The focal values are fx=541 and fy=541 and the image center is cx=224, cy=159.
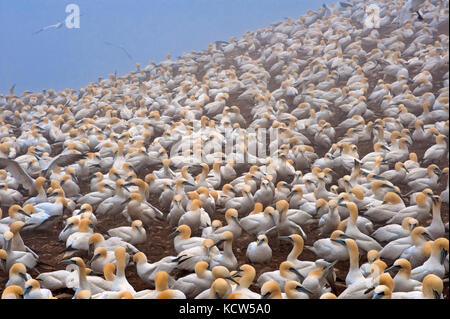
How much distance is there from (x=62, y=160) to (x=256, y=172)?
9.35 feet

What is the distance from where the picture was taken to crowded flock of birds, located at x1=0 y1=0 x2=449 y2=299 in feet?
14.3

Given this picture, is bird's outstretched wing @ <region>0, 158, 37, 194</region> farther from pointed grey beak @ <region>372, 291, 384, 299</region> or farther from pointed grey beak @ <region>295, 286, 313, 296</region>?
pointed grey beak @ <region>372, 291, 384, 299</region>

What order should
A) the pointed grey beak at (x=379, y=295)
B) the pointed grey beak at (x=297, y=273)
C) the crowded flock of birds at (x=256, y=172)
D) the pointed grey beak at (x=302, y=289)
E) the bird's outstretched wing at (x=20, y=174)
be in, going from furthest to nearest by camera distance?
the bird's outstretched wing at (x=20, y=174)
the crowded flock of birds at (x=256, y=172)
the pointed grey beak at (x=297, y=273)
the pointed grey beak at (x=302, y=289)
the pointed grey beak at (x=379, y=295)

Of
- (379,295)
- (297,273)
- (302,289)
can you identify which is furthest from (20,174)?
(379,295)

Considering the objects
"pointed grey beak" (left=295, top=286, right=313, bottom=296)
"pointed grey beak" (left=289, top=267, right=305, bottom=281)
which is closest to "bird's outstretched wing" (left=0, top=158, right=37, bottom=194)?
"pointed grey beak" (left=289, top=267, right=305, bottom=281)

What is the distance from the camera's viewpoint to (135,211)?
595 cm

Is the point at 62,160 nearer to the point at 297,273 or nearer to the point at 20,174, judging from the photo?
the point at 20,174

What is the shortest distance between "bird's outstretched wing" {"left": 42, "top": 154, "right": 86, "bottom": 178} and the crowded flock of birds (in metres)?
0.02

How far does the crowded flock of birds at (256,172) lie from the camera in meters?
4.37

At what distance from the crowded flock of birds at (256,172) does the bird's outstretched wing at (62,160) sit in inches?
0.9

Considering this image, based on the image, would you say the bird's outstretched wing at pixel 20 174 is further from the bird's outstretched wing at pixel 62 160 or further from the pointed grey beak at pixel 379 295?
the pointed grey beak at pixel 379 295

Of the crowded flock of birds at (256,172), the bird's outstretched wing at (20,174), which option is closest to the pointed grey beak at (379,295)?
the crowded flock of birds at (256,172)
